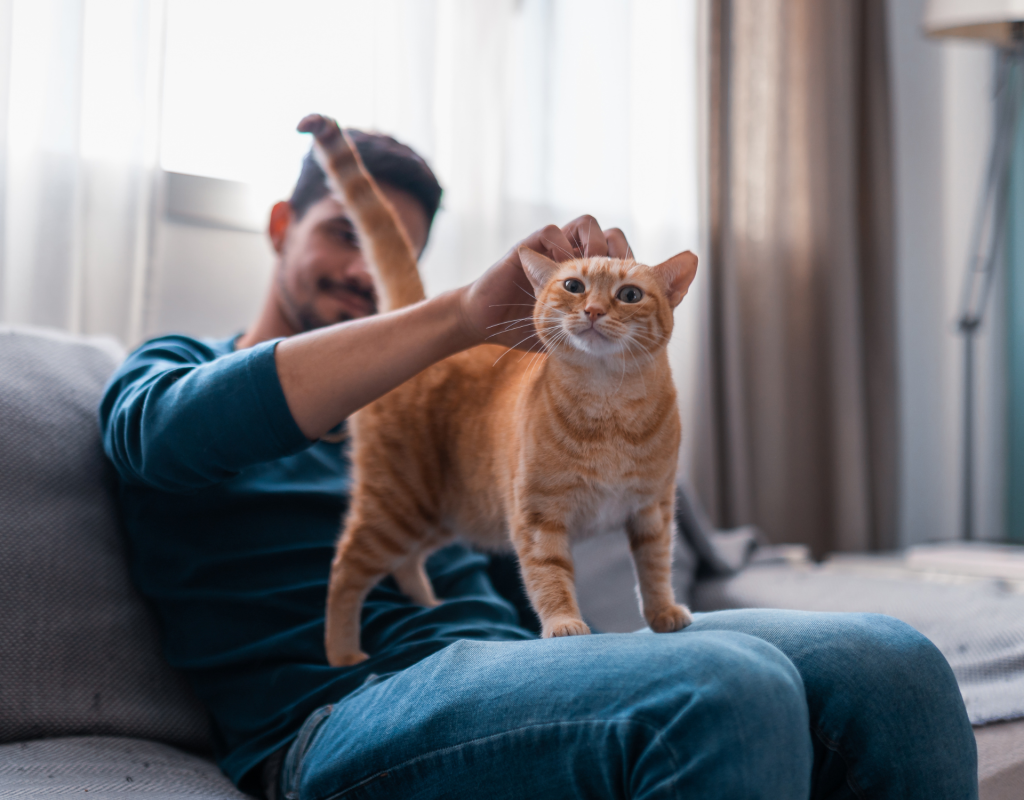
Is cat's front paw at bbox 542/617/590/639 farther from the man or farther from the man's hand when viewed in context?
the man's hand

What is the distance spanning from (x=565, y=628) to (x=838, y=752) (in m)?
0.28

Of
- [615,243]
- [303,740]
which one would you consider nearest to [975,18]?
[615,243]

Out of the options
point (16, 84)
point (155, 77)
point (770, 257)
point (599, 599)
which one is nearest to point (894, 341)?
point (770, 257)

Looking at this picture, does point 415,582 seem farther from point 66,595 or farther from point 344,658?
point 66,595

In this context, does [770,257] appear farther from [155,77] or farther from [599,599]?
[155,77]

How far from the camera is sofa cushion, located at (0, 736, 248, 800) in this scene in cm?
81

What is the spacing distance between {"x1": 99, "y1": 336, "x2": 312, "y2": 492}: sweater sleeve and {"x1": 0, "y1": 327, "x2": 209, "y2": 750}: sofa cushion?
0.59 ft

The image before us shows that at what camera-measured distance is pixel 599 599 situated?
1.55 m

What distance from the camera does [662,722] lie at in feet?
2.10

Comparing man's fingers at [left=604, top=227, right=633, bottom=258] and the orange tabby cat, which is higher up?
man's fingers at [left=604, top=227, right=633, bottom=258]

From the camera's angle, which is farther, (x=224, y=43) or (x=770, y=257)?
(x=770, y=257)

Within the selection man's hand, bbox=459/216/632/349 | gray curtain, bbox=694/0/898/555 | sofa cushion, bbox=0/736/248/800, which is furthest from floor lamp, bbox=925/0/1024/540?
sofa cushion, bbox=0/736/248/800

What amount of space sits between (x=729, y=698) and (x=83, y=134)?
1.59 metres

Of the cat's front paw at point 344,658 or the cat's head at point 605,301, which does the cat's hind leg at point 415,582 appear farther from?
the cat's head at point 605,301
